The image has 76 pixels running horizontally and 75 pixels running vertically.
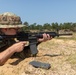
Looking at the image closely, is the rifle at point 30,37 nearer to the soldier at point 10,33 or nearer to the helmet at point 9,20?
the soldier at point 10,33

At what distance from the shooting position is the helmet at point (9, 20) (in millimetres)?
6866

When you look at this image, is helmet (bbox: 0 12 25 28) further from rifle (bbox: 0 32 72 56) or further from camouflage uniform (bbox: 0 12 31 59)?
rifle (bbox: 0 32 72 56)

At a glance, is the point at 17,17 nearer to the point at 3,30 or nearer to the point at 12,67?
the point at 3,30

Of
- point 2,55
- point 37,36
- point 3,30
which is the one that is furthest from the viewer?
point 37,36

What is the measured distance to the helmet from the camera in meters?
6.87

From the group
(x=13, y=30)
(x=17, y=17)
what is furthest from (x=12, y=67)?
(x=17, y=17)

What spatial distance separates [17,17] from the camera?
7.40m

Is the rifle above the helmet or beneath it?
beneath

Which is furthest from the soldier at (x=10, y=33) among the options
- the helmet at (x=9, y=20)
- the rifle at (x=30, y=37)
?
the rifle at (x=30, y=37)

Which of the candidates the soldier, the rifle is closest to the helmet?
the soldier

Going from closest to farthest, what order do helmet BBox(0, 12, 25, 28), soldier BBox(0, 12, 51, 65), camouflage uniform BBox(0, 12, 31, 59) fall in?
soldier BBox(0, 12, 51, 65) → helmet BBox(0, 12, 25, 28) → camouflage uniform BBox(0, 12, 31, 59)

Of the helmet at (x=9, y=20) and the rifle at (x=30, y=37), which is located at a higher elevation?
the helmet at (x=9, y=20)

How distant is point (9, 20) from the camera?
7.20 metres

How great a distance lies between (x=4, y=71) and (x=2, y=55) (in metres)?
0.43
